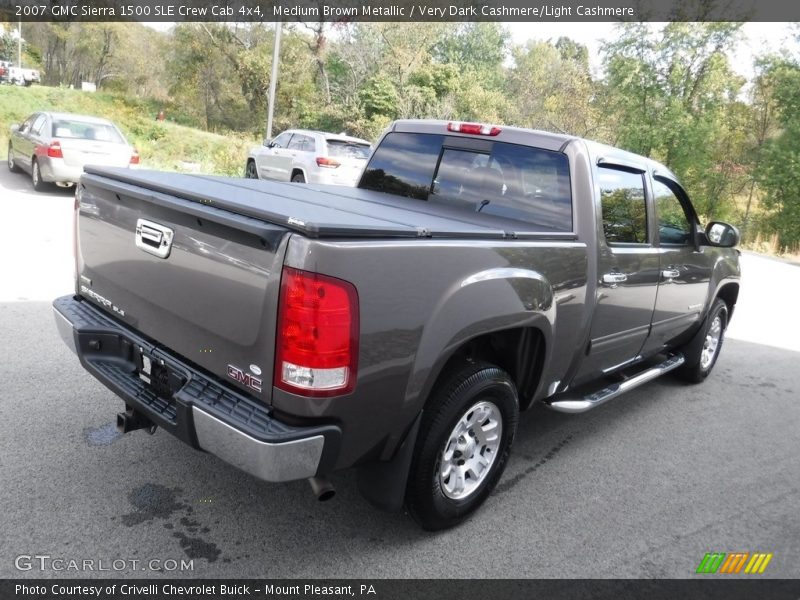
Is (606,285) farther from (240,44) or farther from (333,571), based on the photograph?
(240,44)

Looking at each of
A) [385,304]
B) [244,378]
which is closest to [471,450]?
[385,304]

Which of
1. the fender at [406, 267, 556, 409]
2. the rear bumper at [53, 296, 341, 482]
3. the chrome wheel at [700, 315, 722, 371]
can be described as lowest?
the chrome wheel at [700, 315, 722, 371]

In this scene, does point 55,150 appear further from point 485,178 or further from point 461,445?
point 461,445

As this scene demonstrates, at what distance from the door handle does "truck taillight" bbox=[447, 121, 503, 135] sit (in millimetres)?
1101

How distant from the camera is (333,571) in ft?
8.63

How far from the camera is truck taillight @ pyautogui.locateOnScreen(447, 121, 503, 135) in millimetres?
3819

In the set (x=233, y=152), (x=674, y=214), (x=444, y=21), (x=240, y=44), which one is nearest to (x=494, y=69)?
(x=444, y=21)

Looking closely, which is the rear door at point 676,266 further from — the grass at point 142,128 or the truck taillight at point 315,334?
the grass at point 142,128

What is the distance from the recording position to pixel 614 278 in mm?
3658

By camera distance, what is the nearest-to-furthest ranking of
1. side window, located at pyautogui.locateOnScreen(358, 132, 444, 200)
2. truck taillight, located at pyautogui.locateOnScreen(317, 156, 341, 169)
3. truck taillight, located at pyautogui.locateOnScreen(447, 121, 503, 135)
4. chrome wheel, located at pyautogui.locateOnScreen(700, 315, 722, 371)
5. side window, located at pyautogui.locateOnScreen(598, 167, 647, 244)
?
side window, located at pyautogui.locateOnScreen(598, 167, 647, 244) < truck taillight, located at pyautogui.locateOnScreen(447, 121, 503, 135) < side window, located at pyautogui.locateOnScreen(358, 132, 444, 200) < chrome wheel, located at pyautogui.locateOnScreen(700, 315, 722, 371) < truck taillight, located at pyautogui.locateOnScreen(317, 156, 341, 169)

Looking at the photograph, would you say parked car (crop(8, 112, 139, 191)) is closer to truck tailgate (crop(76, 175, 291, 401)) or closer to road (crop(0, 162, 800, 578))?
road (crop(0, 162, 800, 578))

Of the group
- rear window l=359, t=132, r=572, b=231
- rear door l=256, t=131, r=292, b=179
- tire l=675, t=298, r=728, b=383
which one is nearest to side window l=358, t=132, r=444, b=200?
rear window l=359, t=132, r=572, b=231

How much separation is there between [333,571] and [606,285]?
2167 millimetres

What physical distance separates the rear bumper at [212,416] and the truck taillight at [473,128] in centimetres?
230
